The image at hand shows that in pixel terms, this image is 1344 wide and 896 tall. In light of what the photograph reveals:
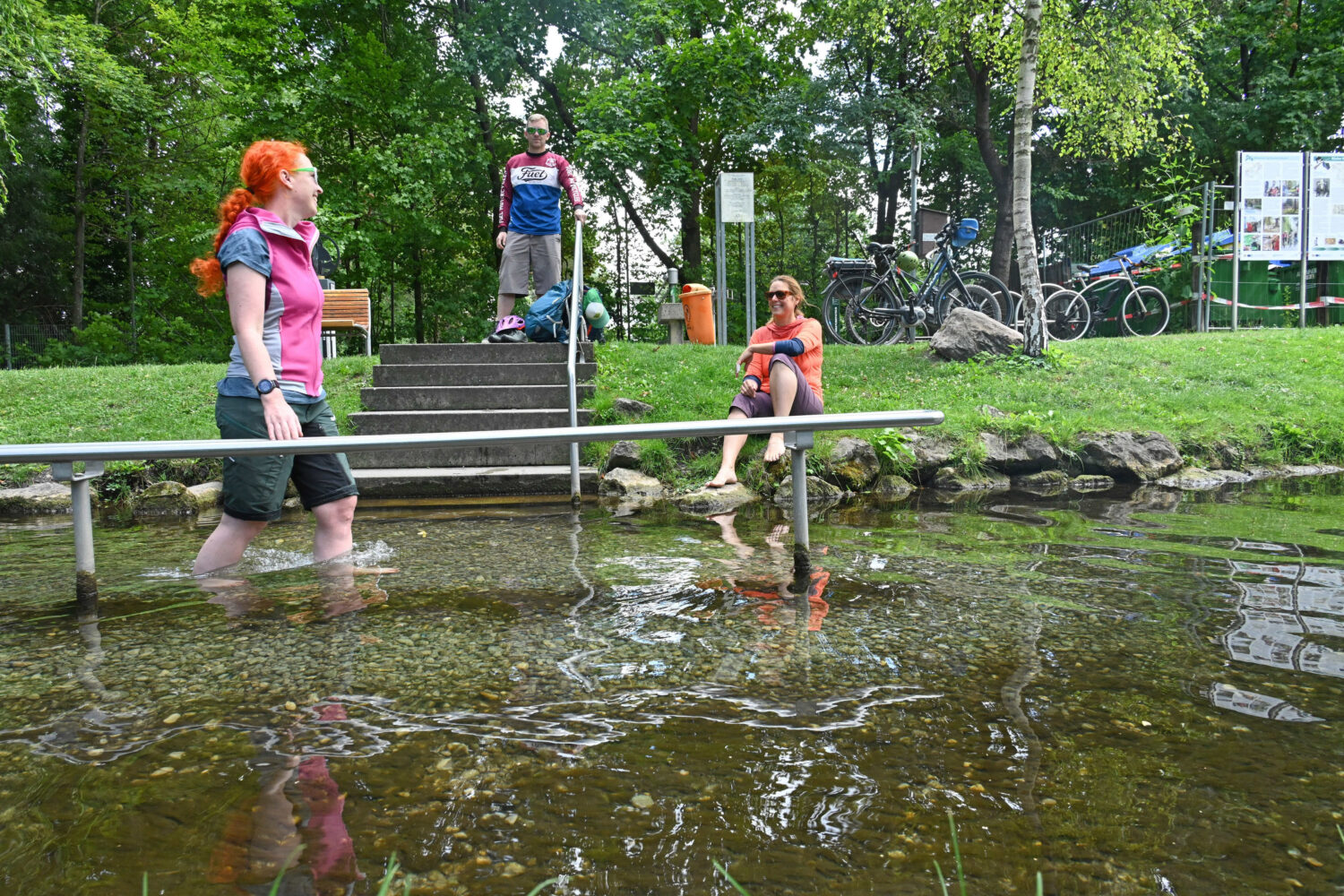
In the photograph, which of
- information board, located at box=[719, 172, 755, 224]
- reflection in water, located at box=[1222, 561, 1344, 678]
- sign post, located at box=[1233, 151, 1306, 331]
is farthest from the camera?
sign post, located at box=[1233, 151, 1306, 331]

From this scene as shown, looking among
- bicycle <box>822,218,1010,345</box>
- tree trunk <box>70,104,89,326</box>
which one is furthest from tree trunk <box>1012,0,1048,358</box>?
tree trunk <box>70,104,89,326</box>

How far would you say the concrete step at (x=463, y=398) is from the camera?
27.0 ft

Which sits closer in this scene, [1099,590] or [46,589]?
[1099,590]

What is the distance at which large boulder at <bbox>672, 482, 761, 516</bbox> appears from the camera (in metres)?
6.11

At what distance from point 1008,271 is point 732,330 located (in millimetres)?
6667

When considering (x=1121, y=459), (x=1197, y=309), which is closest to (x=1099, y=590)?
(x=1121, y=459)

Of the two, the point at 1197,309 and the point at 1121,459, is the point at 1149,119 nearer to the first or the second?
the point at 1197,309

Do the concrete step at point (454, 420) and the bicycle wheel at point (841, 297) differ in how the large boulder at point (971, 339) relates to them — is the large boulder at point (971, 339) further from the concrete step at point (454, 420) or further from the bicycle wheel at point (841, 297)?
the concrete step at point (454, 420)

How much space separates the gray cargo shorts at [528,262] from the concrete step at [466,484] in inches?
106

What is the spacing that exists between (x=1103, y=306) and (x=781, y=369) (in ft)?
36.3

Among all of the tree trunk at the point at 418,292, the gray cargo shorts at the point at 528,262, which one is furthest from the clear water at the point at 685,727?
the tree trunk at the point at 418,292

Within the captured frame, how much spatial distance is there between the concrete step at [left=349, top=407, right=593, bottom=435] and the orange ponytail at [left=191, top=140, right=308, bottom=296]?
4448 mm

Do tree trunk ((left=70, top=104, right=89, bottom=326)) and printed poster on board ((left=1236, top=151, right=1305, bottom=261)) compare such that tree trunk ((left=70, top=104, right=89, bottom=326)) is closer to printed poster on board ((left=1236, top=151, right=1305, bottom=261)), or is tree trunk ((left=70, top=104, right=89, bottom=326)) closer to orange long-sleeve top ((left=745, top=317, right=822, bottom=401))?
orange long-sleeve top ((left=745, top=317, right=822, bottom=401))

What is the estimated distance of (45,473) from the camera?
7.42 metres
